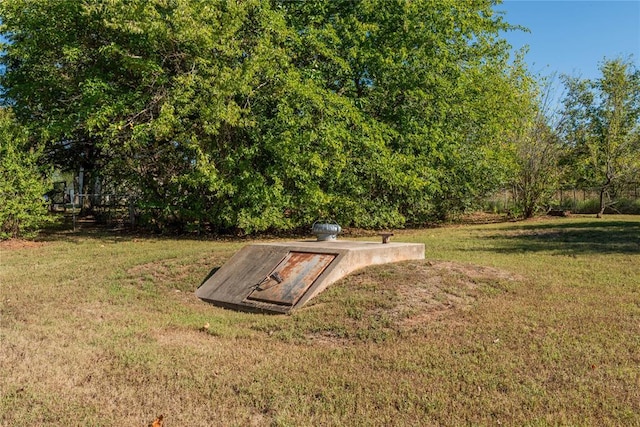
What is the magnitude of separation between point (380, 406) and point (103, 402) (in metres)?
1.95

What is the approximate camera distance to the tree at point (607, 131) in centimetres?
2205

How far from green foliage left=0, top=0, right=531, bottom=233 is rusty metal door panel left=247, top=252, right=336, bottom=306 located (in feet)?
17.5

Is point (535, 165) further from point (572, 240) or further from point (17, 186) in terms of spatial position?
point (17, 186)

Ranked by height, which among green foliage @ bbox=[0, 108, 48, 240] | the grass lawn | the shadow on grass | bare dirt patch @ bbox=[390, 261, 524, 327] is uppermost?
green foliage @ bbox=[0, 108, 48, 240]

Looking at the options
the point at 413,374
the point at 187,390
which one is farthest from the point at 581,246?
the point at 187,390

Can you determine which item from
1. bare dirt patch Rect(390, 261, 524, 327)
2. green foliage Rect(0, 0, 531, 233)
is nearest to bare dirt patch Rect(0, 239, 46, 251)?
green foliage Rect(0, 0, 531, 233)

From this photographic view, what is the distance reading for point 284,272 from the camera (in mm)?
7000

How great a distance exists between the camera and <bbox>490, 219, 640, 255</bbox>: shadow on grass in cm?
991

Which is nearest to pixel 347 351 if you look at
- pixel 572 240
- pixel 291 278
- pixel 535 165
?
pixel 291 278

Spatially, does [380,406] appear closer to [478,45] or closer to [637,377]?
[637,377]

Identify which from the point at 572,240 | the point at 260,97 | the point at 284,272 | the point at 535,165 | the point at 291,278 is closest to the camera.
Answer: the point at 291,278

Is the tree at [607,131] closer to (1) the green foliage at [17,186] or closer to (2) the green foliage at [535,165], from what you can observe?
(2) the green foliage at [535,165]

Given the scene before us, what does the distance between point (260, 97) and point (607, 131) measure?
59.3 feet

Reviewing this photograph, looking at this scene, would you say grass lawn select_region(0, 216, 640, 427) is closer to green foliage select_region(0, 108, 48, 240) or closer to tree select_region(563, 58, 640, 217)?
green foliage select_region(0, 108, 48, 240)
